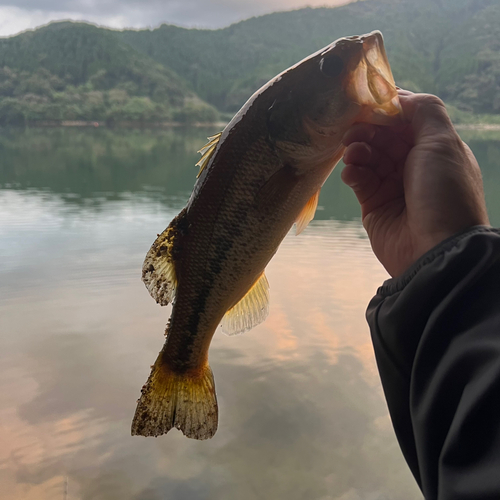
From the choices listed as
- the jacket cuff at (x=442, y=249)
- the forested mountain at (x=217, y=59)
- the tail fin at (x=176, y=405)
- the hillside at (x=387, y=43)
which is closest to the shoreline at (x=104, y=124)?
the forested mountain at (x=217, y=59)

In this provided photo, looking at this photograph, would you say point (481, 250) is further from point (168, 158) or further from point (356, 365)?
point (168, 158)

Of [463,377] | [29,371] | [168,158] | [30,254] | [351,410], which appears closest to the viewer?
[463,377]

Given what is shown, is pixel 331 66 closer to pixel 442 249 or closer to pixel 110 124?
pixel 442 249

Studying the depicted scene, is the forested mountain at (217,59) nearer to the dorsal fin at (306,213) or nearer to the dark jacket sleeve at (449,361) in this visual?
the dorsal fin at (306,213)

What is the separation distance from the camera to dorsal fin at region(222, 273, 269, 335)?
6.55 ft

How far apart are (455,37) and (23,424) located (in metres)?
73.6

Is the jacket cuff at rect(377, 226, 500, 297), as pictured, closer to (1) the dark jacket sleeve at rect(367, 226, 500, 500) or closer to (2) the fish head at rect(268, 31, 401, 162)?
(1) the dark jacket sleeve at rect(367, 226, 500, 500)

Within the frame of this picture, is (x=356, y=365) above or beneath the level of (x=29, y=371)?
above

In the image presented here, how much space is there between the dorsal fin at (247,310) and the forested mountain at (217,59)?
49449 millimetres

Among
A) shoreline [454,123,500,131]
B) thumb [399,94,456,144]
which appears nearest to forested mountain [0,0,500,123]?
shoreline [454,123,500,131]

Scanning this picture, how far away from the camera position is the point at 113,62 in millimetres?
79312

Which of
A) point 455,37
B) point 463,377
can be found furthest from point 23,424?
point 455,37

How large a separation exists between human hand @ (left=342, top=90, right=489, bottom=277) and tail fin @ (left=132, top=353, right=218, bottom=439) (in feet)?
3.13

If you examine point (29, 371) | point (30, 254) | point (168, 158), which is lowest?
point (168, 158)
